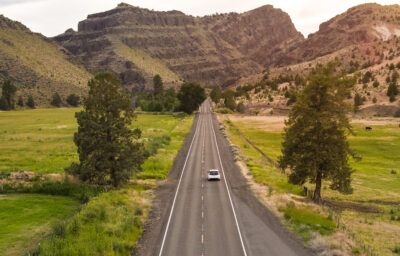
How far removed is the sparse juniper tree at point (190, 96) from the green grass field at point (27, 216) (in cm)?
11000

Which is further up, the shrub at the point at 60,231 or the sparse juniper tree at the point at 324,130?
the sparse juniper tree at the point at 324,130

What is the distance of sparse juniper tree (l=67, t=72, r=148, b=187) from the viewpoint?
125ft

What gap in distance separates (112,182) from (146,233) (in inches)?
545

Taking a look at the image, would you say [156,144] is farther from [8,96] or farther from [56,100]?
[56,100]

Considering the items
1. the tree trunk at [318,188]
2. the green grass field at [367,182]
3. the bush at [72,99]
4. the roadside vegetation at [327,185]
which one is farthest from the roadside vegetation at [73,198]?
the bush at [72,99]

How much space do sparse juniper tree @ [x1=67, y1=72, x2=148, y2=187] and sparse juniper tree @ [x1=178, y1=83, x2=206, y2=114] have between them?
10540cm

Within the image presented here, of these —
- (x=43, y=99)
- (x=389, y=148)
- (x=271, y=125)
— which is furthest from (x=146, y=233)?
(x=43, y=99)

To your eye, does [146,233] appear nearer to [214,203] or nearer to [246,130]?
[214,203]

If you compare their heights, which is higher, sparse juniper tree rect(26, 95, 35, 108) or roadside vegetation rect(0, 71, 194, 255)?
sparse juniper tree rect(26, 95, 35, 108)

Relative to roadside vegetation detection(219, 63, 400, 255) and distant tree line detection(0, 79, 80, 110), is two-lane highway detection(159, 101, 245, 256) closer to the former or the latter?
roadside vegetation detection(219, 63, 400, 255)

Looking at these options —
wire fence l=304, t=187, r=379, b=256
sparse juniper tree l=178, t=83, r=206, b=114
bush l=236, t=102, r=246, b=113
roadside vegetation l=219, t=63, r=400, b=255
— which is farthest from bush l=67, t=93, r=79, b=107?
wire fence l=304, t=187, r=379, b=256

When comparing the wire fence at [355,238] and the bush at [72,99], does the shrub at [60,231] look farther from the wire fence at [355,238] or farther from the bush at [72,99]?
the bush at [72,99]

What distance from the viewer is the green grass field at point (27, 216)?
26.2 m

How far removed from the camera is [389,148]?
224 ft
